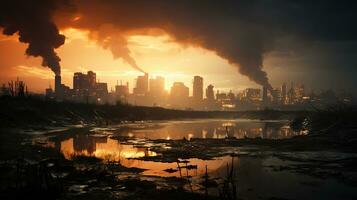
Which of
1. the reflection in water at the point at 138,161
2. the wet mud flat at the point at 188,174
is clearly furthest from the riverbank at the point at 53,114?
the wet mud flat at the point at 188,174

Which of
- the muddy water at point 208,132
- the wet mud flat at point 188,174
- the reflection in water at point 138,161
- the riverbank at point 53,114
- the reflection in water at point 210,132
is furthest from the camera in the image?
the riverbank at point 53,114

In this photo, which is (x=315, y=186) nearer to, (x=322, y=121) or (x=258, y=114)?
(x=322, y=121)

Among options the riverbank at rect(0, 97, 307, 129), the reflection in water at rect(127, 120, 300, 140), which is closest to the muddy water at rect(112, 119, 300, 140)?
the reflection in water at rect(127, 120, 300, 140)

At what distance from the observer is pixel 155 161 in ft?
86.6

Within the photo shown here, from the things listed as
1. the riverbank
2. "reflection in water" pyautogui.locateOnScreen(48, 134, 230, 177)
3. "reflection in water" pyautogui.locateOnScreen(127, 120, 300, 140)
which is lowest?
"reflection in water" pyautogui.locateOnScreen(127, 120, 300, 140)

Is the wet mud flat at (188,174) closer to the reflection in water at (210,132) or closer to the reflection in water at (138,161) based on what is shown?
the reflection in water at (138,161)

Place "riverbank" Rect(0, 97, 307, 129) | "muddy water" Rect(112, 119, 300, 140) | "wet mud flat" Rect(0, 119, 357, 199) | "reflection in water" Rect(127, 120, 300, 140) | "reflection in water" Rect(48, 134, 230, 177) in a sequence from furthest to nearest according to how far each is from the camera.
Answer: "riverbank" Rect(0, 97, 307, 129) < "muddy water" Rect(112, 119, 300, 140) < "reflection in water" Rect(127, 120, 300, 140) < "reflection in water" Rect(48, 134, 230, 177) < "wet mud flat" Rect(0, 119, 357, 199)

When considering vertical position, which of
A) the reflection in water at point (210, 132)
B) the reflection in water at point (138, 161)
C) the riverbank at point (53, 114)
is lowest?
the reflection in water at point (210, 132)


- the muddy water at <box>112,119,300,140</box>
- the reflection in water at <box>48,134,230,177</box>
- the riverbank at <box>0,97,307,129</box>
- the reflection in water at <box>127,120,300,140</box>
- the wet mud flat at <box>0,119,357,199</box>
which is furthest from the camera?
the riverbank at <box>0,97,307,129</box>

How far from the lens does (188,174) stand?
21219 millimetres

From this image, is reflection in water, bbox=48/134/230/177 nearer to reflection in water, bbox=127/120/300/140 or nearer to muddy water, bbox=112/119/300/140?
reflection in water, bbox=127/120/300/140

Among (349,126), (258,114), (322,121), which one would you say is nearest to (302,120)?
(322,121)

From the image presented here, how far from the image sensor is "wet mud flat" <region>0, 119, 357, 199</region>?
52.2ft

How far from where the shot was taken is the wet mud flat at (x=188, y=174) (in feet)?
52.2
